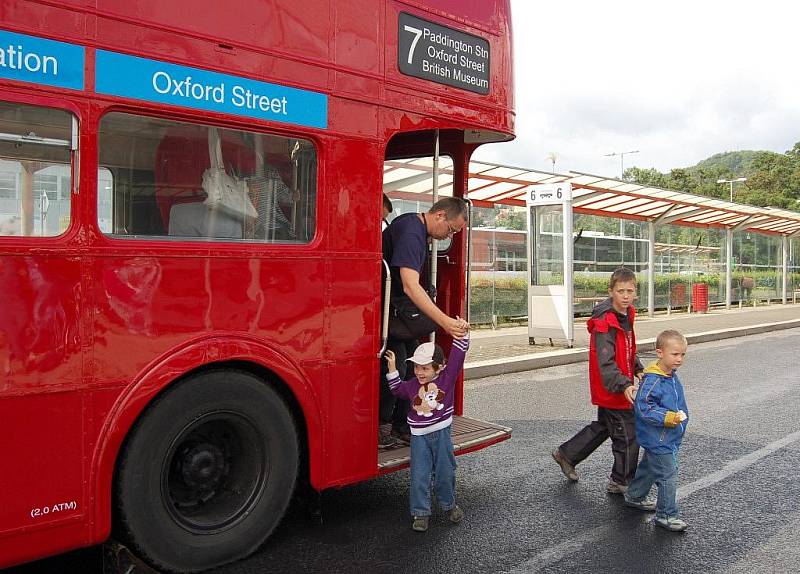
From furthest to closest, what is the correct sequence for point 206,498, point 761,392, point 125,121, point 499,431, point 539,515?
1. point 761,392
2. point 499,431
3. point 539,515
4. point 206,498
5. point 125,121

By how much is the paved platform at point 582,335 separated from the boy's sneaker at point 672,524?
18.4ft

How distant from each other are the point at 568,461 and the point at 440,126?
2.52 m

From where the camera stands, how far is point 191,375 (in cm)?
341

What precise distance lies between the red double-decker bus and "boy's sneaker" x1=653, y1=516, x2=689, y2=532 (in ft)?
5.17

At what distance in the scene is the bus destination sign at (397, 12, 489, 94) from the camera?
4.25 m

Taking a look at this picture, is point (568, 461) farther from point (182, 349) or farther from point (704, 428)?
point (182, 349)

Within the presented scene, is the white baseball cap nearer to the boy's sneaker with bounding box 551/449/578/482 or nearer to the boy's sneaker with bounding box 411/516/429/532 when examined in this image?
the boy's sneaker with bounding box 411/516/429/532

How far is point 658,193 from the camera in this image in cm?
1627

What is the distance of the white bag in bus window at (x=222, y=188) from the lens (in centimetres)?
350

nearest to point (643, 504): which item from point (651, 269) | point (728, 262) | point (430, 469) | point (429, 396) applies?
point (430, 469)

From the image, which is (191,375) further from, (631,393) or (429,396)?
(631,393)

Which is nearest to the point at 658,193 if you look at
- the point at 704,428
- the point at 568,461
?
the point at 704,428

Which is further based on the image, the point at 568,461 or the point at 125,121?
the point at 568,461

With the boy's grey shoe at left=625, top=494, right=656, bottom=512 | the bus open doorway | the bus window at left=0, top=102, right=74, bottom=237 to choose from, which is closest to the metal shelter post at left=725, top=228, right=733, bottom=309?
the bus open doorway
